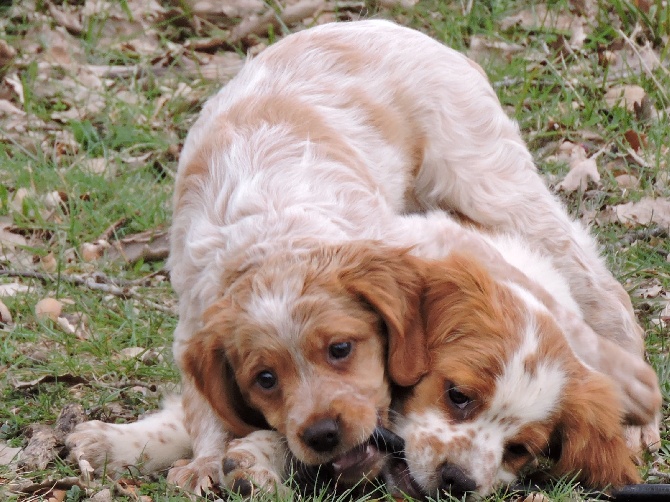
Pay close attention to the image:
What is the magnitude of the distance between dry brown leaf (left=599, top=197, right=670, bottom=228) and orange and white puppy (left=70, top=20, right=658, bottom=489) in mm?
614

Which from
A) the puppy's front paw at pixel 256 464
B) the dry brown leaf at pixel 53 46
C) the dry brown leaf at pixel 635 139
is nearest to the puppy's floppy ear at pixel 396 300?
the puppy's front paw at pixel 256 464

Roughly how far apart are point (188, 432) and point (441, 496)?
1142 millimetres

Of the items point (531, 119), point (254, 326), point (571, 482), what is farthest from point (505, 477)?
point (531, 119)

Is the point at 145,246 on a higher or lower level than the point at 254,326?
lower

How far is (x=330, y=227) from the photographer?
417 centimetres

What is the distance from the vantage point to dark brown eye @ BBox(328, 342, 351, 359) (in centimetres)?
374

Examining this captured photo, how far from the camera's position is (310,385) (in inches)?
144

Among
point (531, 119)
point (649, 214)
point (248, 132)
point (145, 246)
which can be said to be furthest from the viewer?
point (531, 119)

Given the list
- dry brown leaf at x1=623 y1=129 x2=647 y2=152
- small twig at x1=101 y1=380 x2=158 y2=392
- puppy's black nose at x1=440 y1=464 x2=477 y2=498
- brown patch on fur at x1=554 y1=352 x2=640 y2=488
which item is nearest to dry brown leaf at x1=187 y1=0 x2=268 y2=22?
dry brown leaf at x1=623 y1=129 x2=647 y2=152

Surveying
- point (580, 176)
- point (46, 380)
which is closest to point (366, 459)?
point (46, 380)

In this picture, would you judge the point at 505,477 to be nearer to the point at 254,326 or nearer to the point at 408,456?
the point at 408,456

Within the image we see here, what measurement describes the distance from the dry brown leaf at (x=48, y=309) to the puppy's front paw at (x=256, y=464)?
1.87 meters

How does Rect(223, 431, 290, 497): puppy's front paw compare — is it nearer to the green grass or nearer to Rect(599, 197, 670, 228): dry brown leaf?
the green grass

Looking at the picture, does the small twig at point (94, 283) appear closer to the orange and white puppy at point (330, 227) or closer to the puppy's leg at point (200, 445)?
the orange and white puppy at point (330, 227)
